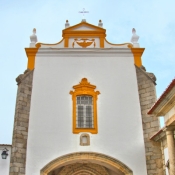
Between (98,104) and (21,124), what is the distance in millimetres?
2719

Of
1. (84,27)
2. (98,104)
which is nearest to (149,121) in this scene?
(98,104)

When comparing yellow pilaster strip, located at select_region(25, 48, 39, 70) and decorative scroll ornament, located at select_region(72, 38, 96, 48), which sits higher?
decorative scroll ornament, located at select_region(72, 38, 96, 48)

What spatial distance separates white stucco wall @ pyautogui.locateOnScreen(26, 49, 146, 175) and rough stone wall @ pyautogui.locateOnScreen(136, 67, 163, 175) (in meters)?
0.17

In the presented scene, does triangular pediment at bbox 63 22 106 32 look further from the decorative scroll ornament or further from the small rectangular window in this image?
the small rectangular window

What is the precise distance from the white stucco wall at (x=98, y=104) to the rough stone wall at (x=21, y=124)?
0.56 feet

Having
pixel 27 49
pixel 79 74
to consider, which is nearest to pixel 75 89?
pixel 79 74

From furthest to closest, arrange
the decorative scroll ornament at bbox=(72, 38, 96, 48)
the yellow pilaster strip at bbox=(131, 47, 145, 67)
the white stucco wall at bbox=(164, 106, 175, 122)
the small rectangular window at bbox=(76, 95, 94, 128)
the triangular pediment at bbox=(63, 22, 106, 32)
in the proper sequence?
the triangular pediment at bbox=(63, 22, 106, 32) < the decorative scroll ornament at bbox=(72, 38, 96, 48) < the yellow pilaster strip at bbox=(131, 47, 145, 67) < the small rectangular window at bbox=(76, 95, 94, 128) < the white stucco wall at bbox=(164, 106, 175, 122)

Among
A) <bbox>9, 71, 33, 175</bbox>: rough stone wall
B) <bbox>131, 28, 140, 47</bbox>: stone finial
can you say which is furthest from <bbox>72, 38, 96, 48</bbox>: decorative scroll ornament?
<bbox>9, 71, 33, 175</bbox>: rough stone wall

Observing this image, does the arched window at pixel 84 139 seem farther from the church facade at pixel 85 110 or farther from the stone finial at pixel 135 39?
the stone finial at pixel 135 39

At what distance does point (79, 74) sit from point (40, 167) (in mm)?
3583

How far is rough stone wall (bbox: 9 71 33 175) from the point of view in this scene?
10078 mm

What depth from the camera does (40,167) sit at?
1017 centimetres

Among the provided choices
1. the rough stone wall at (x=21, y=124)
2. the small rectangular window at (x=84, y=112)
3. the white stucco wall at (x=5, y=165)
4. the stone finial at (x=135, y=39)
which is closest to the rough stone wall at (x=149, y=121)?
the stone finial at (x=135, y=39)

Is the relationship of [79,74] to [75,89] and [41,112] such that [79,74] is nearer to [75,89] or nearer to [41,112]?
[75,89]
